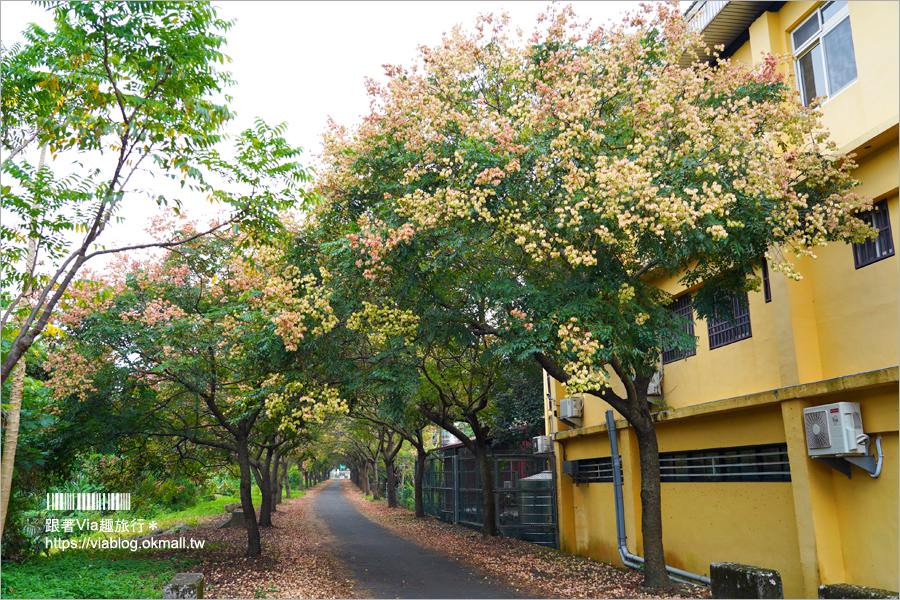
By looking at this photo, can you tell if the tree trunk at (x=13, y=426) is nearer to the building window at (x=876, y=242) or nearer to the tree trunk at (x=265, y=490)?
the building window at (x=876, y=242)

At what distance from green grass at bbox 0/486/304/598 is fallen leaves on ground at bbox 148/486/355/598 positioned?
719mm

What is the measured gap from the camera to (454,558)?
573 inches

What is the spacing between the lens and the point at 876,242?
8438mm

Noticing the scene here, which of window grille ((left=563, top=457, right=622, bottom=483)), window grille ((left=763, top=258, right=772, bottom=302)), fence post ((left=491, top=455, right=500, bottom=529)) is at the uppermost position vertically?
window grille ((left=763, top=258, right=772, bottom=302))

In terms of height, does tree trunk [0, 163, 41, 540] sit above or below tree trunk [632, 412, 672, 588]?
above

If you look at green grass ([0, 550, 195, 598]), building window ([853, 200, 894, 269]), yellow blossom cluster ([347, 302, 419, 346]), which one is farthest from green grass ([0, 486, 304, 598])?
building window ([853, 200, 894, 269])

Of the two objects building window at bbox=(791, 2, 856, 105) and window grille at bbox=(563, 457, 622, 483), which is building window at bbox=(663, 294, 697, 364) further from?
building window at bbox=(791, 2, 856, 105)

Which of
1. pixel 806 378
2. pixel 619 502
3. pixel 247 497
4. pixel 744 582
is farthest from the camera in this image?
pixel 247 497

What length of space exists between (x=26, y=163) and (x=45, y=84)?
1.20 meters

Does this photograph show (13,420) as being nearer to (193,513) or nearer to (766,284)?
(766,284)

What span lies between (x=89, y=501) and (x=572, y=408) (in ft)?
46.0

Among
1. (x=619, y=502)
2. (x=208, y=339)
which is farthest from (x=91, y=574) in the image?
(x=619, y=502)

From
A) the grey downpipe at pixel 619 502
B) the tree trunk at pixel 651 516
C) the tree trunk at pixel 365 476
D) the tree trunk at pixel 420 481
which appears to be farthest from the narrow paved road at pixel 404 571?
the tree trunk at pixel 365 476

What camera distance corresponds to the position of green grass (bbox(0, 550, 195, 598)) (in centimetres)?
916
